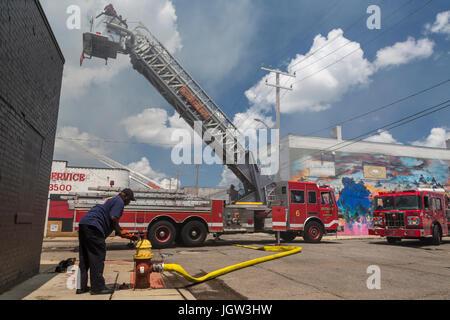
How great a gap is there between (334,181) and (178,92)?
16772mm

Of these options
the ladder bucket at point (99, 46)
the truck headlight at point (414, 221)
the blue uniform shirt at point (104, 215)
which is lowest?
the truck headlight at point (414, 221)

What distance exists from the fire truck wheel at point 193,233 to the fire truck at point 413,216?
27.8 feet

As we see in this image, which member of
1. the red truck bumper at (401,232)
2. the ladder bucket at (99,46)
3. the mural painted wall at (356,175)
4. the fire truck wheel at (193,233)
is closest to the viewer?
the fire truck wheel at (193,233)

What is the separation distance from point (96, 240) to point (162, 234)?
7262 mm

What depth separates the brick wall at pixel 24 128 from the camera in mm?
4188

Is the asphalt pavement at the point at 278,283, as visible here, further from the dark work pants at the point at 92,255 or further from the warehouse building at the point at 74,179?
the warehouse building at the point at 74,179

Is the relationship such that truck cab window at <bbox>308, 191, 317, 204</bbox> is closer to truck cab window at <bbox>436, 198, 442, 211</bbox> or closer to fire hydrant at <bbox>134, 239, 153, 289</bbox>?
Answer: truck cab window at <bbox>436, 198, 442, 211</bbox>

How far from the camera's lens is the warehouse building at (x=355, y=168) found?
26.2 m

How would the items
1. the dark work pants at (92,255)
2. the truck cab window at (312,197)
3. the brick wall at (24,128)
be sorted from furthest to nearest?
the truck cab window at (312,197)
the dark work pants at (92,255)
the brick wall at (24,128)

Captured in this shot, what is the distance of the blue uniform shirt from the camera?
15.1 ft

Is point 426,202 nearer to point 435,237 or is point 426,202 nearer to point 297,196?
point 435,237

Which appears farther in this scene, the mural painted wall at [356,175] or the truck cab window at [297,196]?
the mural painted wall at [356,175]

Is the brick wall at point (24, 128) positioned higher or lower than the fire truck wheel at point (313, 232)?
higher

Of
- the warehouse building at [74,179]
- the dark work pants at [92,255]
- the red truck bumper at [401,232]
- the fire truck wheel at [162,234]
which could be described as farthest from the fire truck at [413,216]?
the warehouse building at [74,179]
